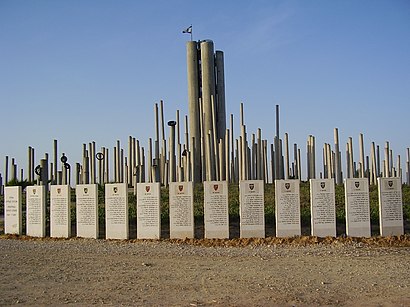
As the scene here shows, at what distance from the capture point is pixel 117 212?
14969 millimetres

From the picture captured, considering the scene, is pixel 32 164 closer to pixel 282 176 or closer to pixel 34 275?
pixel 282 176

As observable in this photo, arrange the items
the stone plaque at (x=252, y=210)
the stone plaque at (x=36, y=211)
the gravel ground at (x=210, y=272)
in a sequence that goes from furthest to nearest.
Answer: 1. the stone plaque at (x=36, y=211)
2. the stone plaque at (x=252, y=210)
3. the gravel ground at (x=210, y=272)

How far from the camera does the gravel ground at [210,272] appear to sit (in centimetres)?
787

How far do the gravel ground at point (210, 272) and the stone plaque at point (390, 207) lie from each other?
0.51 m

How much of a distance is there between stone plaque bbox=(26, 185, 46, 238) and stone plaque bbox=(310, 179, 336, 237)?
329 inches

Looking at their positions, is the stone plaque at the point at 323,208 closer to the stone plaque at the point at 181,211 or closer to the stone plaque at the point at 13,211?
the stone plaque at the point at 181,211

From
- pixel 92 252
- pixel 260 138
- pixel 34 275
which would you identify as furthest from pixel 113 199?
pixel 260 138

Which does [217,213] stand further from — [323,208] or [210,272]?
[210,272]

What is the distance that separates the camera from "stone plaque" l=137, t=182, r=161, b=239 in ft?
47.8

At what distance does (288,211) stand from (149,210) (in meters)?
3.94

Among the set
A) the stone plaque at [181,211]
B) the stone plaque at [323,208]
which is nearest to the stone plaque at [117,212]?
the stone plaque at [181,211]

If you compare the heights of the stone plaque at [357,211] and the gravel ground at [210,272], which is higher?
the stone plaque at [357,211]

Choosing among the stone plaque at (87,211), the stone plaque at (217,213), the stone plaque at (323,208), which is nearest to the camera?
the stone plaque at (323,208)

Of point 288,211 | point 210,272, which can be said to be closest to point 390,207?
point 288,211
